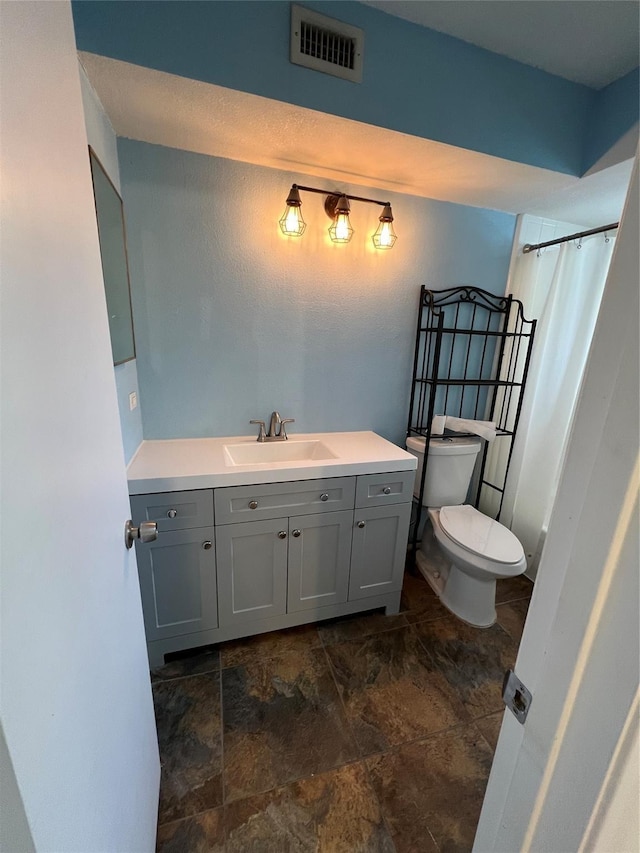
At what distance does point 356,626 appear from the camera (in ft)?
5.83

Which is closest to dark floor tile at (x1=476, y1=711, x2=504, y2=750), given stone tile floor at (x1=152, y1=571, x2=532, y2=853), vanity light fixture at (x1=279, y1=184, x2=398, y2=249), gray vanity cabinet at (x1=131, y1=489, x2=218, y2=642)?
stone tile floor at (x1=152, y1=571, x2=532, y2=853)

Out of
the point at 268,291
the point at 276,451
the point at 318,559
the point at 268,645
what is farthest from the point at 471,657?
the point at 268,291

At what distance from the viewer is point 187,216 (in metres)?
1.60

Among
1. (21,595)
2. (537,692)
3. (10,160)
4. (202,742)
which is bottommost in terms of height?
(202,742)

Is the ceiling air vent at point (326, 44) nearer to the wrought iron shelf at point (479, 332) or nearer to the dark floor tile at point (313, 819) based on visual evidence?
the wrought iron shelf at point (479, 332)

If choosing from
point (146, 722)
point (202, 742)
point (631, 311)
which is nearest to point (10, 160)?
point (631, 311)

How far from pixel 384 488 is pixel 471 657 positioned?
88cm

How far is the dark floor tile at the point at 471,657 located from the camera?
1446 millimetres

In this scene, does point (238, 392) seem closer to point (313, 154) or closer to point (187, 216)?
point (187, 216)

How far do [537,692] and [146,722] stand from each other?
101 centimetres

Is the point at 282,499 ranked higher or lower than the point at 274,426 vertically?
lower

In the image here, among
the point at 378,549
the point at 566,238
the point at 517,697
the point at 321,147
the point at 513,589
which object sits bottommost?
the point at 513,589

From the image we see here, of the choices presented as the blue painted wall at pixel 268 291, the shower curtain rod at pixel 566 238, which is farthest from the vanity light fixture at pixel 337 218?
the shower curtain rod at pixel 566 238

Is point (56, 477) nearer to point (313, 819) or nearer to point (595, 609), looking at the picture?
point (595, 609)
